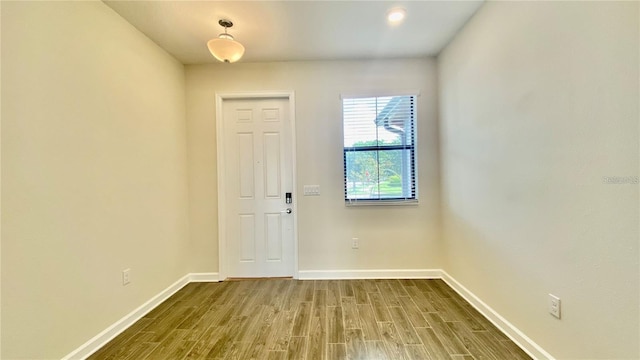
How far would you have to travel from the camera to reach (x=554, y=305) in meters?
1.55

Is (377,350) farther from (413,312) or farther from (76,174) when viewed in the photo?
(76,174)

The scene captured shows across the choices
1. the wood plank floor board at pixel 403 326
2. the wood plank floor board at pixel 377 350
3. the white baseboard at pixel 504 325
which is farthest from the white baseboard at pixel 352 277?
the wood plank floor board at pixel 377 350

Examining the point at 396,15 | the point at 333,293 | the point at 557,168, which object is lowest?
the point at 333,293

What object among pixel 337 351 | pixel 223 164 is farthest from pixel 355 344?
pixel 223 164

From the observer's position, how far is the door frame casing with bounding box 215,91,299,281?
10.3ft

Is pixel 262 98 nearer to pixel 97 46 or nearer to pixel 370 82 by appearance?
pixel 370 82

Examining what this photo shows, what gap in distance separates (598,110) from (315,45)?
7.61 feet

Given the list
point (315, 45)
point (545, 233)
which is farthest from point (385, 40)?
point (545, 233)

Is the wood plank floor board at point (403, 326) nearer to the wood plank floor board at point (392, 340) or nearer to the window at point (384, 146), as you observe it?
the wood plank floor board at point (392, 340)

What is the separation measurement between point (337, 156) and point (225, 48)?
63.3 inches

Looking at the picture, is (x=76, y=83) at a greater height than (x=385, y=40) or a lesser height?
lesser

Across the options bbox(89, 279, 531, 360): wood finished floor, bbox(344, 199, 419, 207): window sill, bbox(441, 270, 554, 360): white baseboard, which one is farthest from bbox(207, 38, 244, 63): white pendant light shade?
bbox(441, 270, 554, 360): white baseboard

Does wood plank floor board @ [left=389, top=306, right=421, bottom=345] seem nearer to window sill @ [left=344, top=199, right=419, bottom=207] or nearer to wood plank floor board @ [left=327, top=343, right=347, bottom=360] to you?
wood plank floor board @ [left=327, top=343, right=347, bottom=360]

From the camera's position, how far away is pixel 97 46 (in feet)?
6.50
